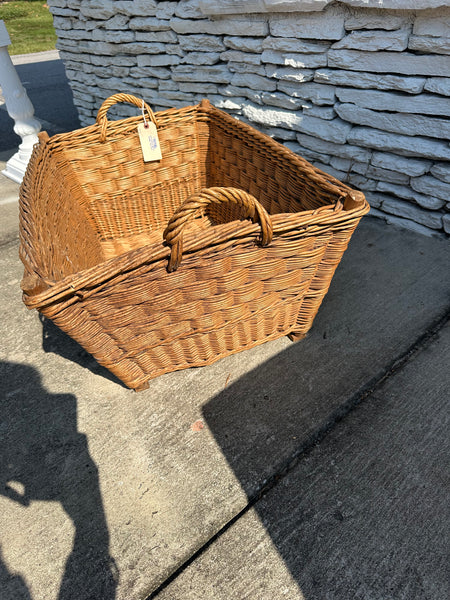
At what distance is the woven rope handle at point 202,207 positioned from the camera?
0.97 metres

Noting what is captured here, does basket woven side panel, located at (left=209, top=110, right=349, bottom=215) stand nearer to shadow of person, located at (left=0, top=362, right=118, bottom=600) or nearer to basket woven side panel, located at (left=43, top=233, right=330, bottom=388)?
basket woven side panel, located at (left=43, top=233, right=330, bottom=388)

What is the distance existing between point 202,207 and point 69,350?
3.58ft

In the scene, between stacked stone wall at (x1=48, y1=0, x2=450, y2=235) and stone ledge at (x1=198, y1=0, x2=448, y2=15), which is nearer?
stone ledge at (x1=198, y1=0, x2=448, y2=15)

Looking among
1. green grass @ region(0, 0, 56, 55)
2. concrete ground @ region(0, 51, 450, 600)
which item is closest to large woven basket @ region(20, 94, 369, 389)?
concrete ground @ region(0, 51, 450, 600)

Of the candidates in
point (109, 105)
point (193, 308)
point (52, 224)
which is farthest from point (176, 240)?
point (109, 105)

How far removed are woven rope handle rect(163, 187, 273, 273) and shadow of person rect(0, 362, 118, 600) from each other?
2.57 feet

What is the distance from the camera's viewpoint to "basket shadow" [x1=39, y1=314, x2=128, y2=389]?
1644mm

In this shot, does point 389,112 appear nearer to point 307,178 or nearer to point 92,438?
point 307,178

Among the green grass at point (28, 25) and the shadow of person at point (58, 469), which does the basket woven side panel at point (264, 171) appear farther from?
the green grass at point (28, 25)

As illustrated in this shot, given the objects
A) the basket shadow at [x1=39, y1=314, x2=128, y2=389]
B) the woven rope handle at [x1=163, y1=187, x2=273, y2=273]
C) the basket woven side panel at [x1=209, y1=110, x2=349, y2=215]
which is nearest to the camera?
the woven rope handle at [x1=163, y1=187, x2=273, y2=273]

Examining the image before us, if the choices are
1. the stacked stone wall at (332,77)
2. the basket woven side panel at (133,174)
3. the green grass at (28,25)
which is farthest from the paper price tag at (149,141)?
the green grass at (28,25)

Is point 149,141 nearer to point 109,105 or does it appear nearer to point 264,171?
point 109,105

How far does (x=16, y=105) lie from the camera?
3.05 meters

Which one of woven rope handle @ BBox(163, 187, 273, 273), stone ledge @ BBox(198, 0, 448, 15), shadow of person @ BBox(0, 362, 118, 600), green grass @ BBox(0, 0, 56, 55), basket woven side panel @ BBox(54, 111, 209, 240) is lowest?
green grass @ BBox(0, 0, 56, 55)
